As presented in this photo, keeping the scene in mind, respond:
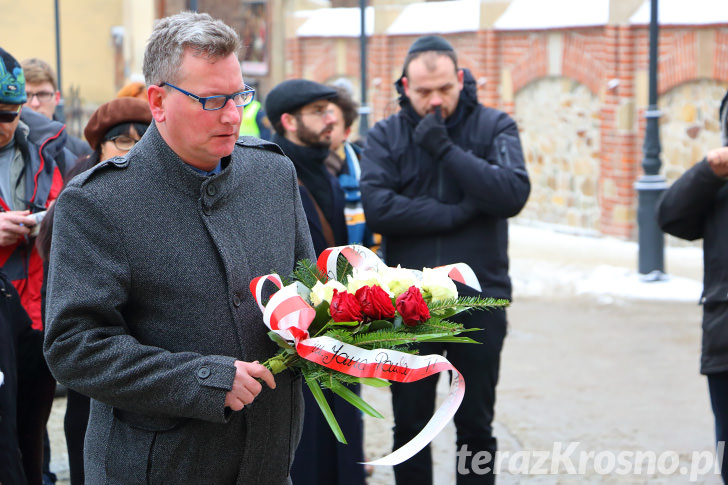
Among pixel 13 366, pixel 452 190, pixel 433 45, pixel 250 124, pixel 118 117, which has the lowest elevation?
pixel 13 366

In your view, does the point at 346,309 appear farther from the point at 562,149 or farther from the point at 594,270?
the point at 562,149

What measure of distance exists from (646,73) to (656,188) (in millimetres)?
3025

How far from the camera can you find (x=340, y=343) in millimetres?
2416

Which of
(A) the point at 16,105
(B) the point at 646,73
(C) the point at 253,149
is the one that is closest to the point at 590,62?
(B) the point at 646,73

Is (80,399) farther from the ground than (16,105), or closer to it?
closer to it

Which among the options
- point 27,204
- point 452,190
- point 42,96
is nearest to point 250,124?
point 42,96

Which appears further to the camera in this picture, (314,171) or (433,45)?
(314,171)

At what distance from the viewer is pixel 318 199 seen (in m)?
4.61

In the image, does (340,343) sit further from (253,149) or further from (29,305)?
(29,305)

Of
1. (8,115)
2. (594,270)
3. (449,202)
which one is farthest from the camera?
(594,270)

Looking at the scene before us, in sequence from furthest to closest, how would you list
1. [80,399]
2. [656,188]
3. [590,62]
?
1. [590,62]
2. [656,188]
3. [80,399]

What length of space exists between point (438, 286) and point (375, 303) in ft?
0.85

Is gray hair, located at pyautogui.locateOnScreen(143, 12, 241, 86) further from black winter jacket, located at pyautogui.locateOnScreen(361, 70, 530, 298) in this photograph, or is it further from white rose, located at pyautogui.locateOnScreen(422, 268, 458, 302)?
black winter jacket, located at pyautogui.locateOnScreen(361, 70, 530, 298)

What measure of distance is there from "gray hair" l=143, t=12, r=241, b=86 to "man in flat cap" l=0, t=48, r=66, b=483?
1744 mm
